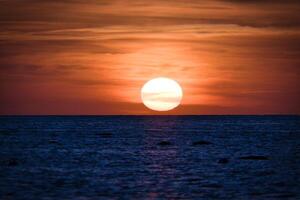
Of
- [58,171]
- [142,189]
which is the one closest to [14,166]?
[58,171]

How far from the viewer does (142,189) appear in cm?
6334

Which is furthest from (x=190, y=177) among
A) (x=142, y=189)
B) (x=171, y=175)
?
(x=142, y=189)

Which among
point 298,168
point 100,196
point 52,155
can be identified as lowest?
point 100,196

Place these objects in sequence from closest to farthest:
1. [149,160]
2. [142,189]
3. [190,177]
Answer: [142,189], [190,177], [149,160]

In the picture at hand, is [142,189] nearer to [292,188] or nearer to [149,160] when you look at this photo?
[292,188]

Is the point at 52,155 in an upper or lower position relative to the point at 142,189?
upper

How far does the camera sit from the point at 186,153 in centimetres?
11138

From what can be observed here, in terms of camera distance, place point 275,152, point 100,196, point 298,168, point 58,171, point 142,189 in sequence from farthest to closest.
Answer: point 275,152 < point 298,168 < point 58,171 < point 142,189 < point 100,196

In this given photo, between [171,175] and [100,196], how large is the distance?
683 inches

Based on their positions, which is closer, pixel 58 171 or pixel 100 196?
pixel 100 196

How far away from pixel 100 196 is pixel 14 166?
2878cm

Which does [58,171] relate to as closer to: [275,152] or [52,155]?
[52,155]

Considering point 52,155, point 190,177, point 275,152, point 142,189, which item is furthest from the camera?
point 275,152

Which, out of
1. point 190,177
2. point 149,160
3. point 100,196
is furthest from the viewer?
point 149,160
